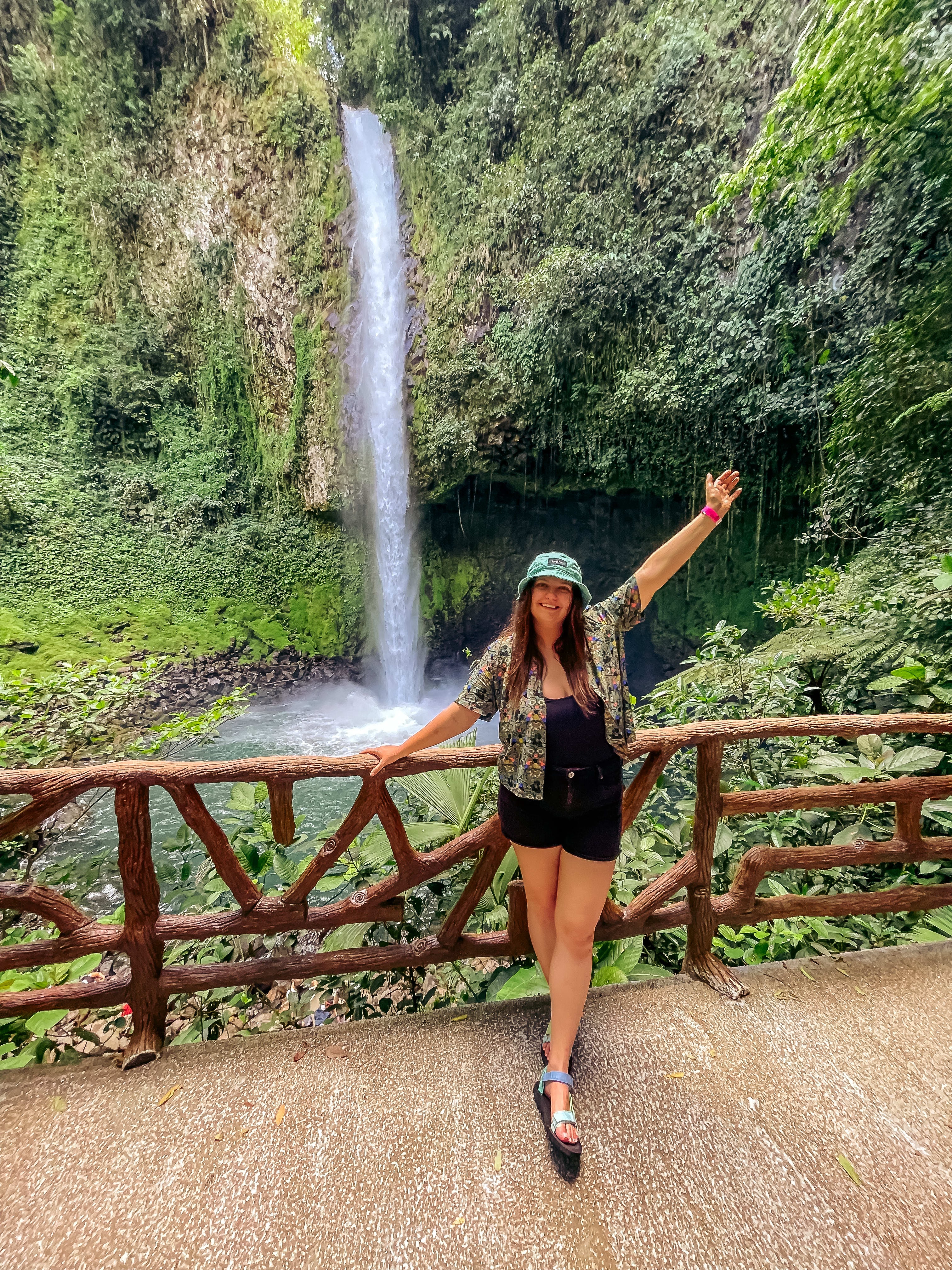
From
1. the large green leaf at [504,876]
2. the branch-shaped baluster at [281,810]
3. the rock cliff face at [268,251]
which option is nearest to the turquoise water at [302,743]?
the branch-shaped baluster at [281,810]

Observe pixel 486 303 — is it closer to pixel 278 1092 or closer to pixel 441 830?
pixel 441 830

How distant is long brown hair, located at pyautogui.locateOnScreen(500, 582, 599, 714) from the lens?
1.28 m

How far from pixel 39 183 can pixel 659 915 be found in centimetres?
Answer: 1636

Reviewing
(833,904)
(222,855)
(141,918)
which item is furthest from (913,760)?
(141,918)

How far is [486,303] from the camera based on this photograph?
9.45 meters

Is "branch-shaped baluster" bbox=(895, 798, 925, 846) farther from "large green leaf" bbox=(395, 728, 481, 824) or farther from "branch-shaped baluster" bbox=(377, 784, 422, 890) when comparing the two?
"branch-shaped baluster" bbox=(377, 784, 422, 890)

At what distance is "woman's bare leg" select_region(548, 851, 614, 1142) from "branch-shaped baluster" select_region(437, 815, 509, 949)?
35cm

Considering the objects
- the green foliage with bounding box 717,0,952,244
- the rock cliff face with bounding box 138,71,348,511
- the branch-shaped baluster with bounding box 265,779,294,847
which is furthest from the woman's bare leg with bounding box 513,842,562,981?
the rock cliff face with bounding box 138,71,348,511

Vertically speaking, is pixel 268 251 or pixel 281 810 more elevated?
pixel 268 251

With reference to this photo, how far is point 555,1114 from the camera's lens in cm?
129

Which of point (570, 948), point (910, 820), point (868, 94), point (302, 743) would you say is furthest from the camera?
point (302, 743)

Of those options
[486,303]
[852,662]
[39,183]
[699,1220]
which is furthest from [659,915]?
[39,183]

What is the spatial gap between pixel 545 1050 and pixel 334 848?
0.84 metres

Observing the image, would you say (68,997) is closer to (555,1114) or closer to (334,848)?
(334,848)
